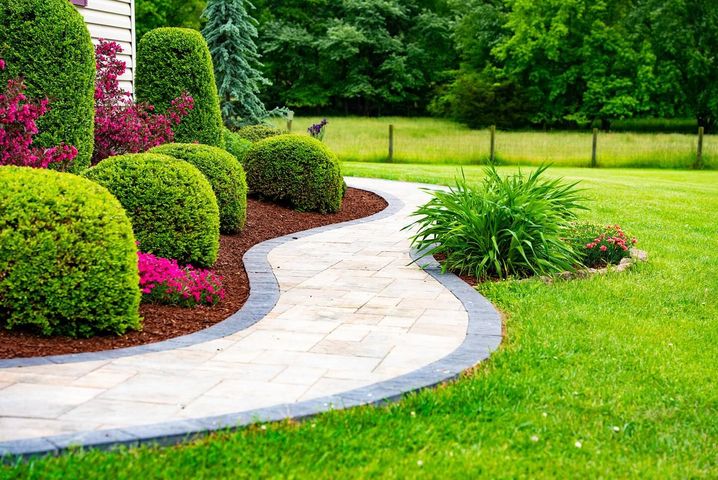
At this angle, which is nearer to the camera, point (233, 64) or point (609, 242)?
point (609, 242)

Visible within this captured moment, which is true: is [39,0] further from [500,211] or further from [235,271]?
[500,211]

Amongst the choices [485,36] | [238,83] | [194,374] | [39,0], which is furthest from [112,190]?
[485,36]

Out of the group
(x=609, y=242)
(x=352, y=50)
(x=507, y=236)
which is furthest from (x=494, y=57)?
(x=507, y=236)

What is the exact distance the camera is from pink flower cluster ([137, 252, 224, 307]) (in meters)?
5.46

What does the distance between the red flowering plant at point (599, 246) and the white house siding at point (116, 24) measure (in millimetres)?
5990

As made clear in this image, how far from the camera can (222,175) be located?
7.81m

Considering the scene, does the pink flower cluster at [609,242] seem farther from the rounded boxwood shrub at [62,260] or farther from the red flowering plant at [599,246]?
→ the rounded boxwood shrub at [62,260]

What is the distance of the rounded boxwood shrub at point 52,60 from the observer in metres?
6.84

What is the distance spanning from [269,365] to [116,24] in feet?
23.2

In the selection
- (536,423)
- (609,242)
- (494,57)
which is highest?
(494,57)

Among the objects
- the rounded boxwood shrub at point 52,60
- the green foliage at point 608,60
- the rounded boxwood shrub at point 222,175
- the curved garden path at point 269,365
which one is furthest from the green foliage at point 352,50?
the curved garden path at point 269,365

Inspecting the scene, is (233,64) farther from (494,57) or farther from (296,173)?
(494,57)

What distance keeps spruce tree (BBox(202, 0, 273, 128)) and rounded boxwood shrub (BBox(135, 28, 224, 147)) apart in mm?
6021

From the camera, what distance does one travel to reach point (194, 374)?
13.2 feet
